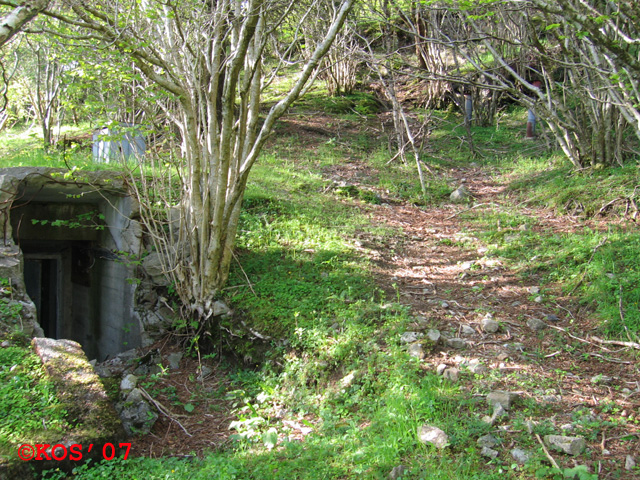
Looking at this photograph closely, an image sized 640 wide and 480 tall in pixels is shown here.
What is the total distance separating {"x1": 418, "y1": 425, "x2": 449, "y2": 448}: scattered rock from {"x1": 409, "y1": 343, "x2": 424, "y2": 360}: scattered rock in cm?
90

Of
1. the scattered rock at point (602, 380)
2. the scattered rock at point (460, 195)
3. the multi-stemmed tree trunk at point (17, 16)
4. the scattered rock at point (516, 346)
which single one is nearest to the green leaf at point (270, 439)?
the scattered rock at point (516, 346)

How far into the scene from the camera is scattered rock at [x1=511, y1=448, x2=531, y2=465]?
2.92m

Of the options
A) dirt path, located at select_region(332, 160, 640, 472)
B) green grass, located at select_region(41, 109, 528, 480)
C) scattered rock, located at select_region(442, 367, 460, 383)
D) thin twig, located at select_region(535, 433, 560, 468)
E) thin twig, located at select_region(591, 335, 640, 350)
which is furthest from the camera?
thin twig, located at select_region(591, 335, 640, 350)

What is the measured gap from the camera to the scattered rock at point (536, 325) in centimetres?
454

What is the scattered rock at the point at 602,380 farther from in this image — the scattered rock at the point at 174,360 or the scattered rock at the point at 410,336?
the scattered rock at the point at 174,360

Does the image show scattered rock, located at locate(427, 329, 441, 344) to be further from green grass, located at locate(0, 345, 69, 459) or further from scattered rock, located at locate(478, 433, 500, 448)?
green grass, located at locate(0, 345, 69, 459)

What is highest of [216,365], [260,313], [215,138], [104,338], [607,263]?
[215,138]

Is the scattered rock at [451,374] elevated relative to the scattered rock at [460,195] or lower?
lower

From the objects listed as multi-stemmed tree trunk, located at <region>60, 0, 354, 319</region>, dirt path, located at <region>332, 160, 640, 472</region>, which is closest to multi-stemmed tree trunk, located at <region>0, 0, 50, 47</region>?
multi-stemmed tree trunk, located at <region>60, 0, 354, 319</region>

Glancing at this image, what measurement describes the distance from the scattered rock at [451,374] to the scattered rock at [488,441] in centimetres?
65

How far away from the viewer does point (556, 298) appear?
4.96 meters

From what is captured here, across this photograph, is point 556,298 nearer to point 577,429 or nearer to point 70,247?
point 577,429

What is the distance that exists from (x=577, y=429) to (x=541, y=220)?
169 inches

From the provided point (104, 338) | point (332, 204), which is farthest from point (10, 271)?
point (332, 204)
